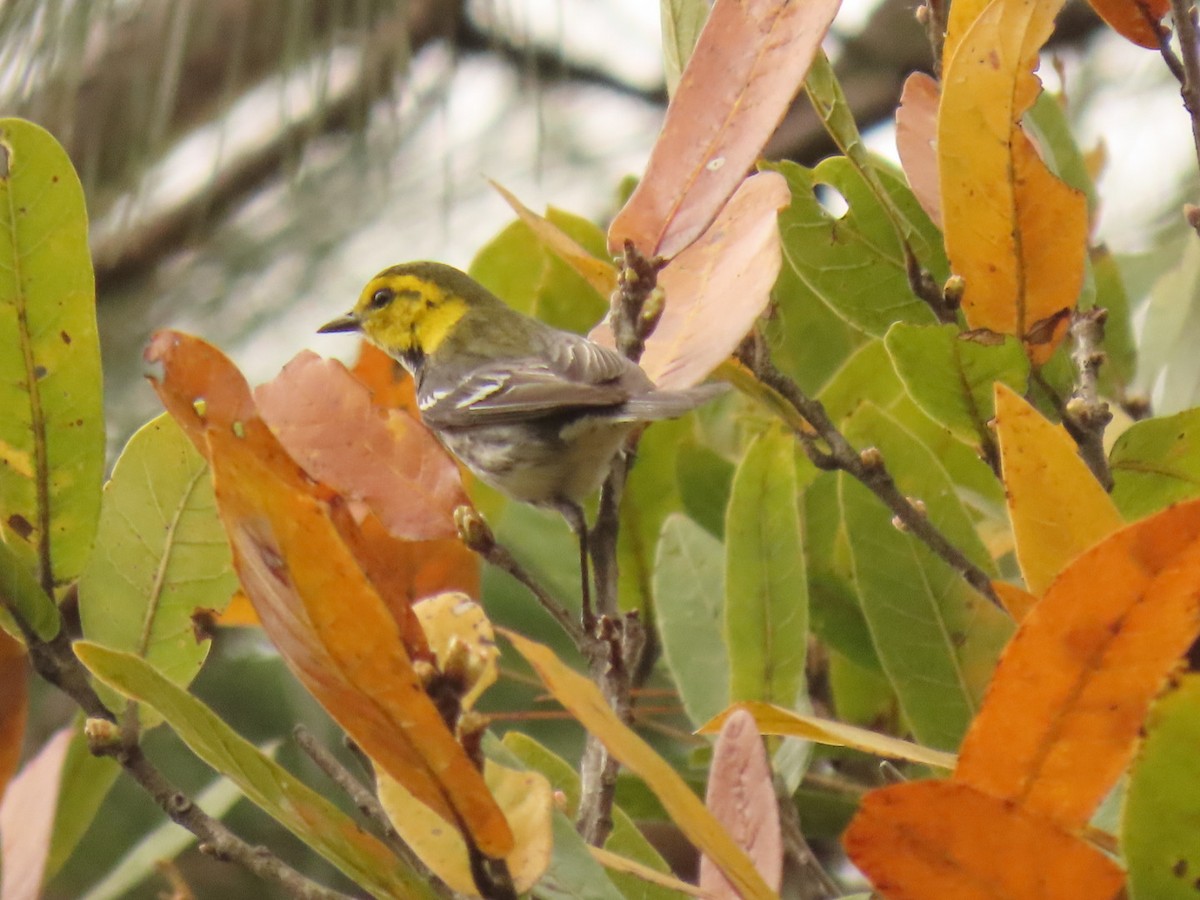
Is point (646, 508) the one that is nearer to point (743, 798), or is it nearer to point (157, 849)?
point (157, 849)

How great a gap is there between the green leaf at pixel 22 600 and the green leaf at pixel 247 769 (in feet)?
0.52

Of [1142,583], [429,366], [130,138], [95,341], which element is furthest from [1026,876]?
[130,138]

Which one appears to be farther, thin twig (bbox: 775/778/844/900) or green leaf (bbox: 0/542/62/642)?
thin twig (bbox: 775/778/844/900)

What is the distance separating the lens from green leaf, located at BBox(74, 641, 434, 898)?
722 millimetres

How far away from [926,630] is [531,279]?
68cm

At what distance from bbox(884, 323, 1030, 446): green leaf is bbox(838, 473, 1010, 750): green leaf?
4.1 inches

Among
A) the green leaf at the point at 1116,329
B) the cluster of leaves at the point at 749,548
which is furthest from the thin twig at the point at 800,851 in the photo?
the green leaf at the point at 1116,329

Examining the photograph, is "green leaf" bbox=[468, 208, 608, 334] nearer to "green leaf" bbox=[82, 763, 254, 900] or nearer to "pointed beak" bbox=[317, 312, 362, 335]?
"green leaf" bbox=[82, 763, 254, 900]

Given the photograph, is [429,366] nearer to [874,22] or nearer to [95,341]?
[874,22]

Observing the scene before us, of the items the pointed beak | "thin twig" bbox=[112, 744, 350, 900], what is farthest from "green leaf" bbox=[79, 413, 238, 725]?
the pointed beak

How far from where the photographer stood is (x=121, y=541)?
0.98 meters

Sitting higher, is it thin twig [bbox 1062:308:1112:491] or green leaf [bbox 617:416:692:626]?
thin twig [bbox 1062:308:1112:491]

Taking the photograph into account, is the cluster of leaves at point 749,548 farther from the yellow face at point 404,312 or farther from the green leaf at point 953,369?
the yellow face at point 404,312

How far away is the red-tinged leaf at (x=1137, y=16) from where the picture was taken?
0.99 meters
